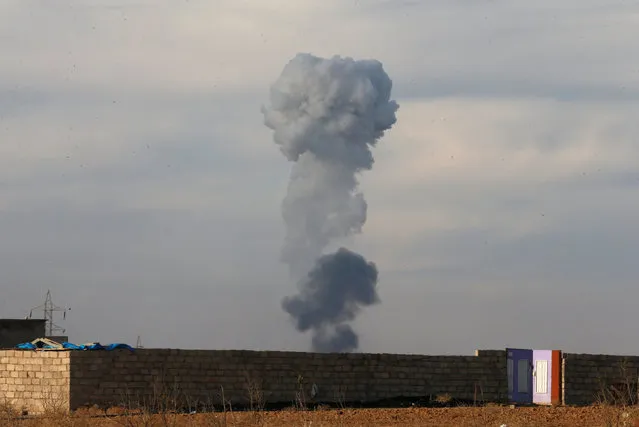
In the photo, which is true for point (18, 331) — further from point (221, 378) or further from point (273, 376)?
point (273, 376)

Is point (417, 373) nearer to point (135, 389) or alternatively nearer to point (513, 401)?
point (513, 401)

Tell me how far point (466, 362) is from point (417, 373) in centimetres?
189

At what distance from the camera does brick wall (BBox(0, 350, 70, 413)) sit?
33.3 meters

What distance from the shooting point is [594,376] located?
40688 millimetres

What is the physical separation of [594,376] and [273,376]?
1192 centimetres

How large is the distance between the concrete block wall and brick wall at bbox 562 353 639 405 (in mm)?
2396

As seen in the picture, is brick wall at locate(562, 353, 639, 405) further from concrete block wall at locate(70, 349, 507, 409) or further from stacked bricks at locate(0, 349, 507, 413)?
stacked bricks at locate(0, 349, 507, 413)

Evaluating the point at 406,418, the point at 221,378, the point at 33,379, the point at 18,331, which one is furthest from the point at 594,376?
the point at 18,331

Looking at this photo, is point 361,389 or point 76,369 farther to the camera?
point 361,389

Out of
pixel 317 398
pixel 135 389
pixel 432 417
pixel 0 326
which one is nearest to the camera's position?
pixel 432 417

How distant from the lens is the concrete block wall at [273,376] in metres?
33.8

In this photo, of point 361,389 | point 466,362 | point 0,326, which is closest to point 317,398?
point 361,389

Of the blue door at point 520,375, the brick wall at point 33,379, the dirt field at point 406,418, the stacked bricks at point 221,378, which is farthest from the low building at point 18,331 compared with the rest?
the blue door at point 520,375

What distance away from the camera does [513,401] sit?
39.9 m
